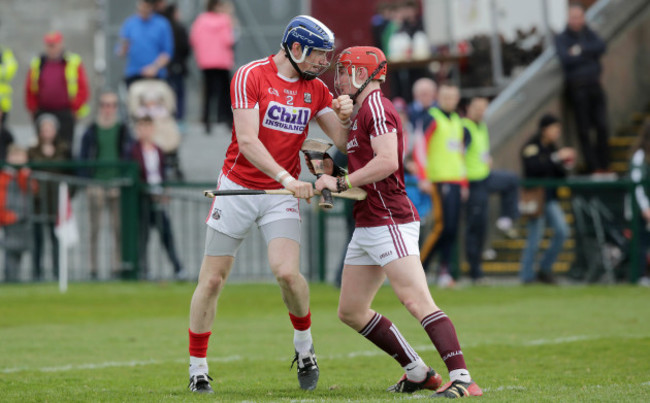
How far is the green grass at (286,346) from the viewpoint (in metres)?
7.93

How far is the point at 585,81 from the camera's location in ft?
66.4

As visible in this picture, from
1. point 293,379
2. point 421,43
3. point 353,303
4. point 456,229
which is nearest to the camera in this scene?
point 353,303

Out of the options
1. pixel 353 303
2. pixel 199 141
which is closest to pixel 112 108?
pixel 199 141

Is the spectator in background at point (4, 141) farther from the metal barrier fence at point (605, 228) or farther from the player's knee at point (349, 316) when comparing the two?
the player's knee at point (349, 316)

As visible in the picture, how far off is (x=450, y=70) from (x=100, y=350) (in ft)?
41.6

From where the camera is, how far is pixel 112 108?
717 inches

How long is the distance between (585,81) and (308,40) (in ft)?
42.8

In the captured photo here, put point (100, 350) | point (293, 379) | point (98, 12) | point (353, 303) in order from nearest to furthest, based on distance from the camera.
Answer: point (353, 303) < point (293, 379) < point (100, 350) < point (98, 12)

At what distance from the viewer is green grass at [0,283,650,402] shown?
26.0ft

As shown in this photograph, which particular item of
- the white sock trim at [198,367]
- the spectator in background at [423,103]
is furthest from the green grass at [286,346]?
the spectator in background at [423,103]

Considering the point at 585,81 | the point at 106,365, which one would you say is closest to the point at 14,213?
the point at 106,365

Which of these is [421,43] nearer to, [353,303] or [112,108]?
[112,108]

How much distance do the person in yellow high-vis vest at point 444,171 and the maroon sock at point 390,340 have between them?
873cm

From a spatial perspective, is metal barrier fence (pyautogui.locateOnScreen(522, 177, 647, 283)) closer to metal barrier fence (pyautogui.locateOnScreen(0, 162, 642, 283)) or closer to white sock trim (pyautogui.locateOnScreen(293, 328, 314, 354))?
metal barrier fence (pyautogui.locateOnScreen(0, 162, 642, 283))
